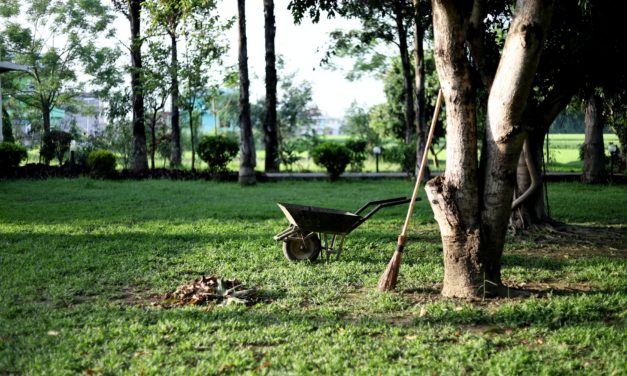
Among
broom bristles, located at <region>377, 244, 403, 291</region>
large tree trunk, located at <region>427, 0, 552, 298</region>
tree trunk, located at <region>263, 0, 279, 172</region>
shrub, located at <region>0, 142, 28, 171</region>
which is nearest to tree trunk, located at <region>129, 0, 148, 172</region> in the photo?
shrub, located at <region>0, 142, 28, 171</region>

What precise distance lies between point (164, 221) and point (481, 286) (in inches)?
237

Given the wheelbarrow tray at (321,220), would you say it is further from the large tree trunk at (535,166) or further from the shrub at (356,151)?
the shrub at (356,151)

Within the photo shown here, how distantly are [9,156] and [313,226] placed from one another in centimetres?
1407

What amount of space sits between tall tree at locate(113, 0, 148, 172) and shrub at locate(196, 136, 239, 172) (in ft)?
6.34

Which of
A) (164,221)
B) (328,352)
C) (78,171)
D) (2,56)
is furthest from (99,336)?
(2,56)

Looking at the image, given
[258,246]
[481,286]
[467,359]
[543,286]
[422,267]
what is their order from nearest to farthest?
[467,359], [481,286], [543,286], [422,267], [258,246]

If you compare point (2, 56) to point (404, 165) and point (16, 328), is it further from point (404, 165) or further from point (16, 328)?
point (16, 328)

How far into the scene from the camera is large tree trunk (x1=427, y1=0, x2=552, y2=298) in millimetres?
5578

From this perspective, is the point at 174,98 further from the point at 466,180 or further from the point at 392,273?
the point at 466,180

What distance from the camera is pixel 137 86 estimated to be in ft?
66.0

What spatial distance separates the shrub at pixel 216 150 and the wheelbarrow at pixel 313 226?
39.7 ft

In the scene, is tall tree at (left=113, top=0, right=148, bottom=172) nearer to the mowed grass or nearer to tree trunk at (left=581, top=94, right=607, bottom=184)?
the mowed grass

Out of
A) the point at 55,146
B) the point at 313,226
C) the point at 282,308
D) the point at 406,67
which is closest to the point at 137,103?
the point at 55,146

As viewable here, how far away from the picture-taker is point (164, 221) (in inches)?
408
